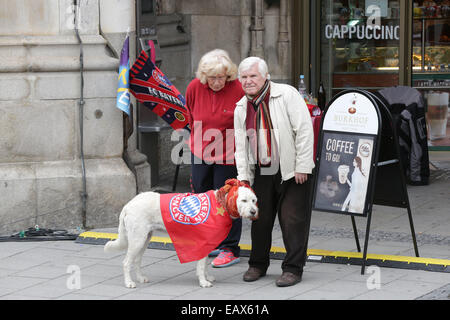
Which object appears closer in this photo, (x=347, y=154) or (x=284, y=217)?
(x=284, y=217)

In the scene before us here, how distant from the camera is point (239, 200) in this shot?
19.4 feet

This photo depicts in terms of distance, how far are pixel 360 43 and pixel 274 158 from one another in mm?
6487

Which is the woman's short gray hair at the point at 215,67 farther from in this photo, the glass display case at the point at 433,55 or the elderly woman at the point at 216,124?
the glass display case at the point at 433,55

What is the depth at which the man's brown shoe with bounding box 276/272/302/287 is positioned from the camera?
6.16 metres

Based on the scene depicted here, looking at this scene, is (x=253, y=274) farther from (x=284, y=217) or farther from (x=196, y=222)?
(x=196, y=222)

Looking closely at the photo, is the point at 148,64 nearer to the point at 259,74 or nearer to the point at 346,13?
the point at 259,74


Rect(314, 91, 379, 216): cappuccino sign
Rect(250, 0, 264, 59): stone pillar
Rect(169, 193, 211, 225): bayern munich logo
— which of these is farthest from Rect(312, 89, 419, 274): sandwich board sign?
Rect(250, 0, 264, 59): stone pillar

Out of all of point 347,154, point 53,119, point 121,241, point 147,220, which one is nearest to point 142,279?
point 121,241

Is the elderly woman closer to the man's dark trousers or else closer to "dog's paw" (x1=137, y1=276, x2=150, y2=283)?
the man's dark trousers

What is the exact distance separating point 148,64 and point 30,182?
1.59 m

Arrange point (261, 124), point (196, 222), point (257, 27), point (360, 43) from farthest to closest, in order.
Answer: point (360, 43) → point (257, 27) → point (261, 124) → point (196, 222)

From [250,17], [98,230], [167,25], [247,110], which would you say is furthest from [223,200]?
[250,17]

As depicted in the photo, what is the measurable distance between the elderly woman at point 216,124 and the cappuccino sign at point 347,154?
28.8 inches

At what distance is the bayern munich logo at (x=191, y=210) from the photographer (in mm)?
6121
